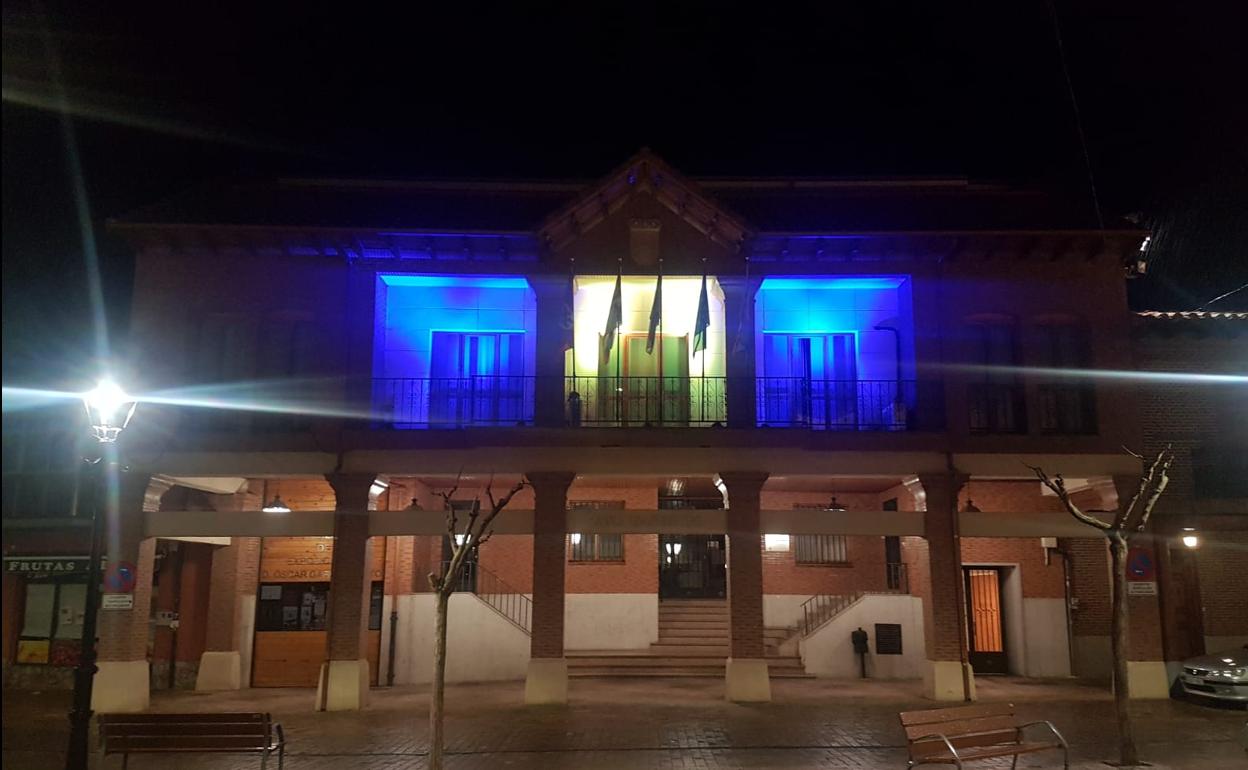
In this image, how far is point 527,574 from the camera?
22.2 metres

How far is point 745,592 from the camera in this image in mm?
16828

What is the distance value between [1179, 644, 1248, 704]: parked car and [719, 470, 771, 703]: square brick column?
7.64 meters

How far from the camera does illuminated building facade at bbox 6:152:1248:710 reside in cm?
1711

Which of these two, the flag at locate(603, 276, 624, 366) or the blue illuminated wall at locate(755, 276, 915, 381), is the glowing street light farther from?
the blue illuminated wall at locate(755, 276, 915, 381)

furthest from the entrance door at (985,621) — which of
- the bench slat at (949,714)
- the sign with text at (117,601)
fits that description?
the sign with text at (117,601)

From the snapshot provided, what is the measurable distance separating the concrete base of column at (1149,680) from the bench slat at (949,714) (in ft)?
28.1

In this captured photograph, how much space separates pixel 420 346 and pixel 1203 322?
16.4m

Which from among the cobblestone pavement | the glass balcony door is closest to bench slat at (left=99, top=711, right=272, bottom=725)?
the cobblestone pavement

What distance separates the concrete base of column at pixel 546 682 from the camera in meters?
16.3

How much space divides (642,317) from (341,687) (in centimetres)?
930

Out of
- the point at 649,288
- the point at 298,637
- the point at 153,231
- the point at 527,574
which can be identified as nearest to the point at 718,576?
the point at 527,574

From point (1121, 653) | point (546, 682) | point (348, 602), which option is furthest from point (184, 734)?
point (1121, 653)

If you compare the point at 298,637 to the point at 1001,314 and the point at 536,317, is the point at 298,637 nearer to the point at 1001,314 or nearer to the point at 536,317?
the point at 536,317

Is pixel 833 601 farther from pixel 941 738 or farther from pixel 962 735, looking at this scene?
pixel 941 738
